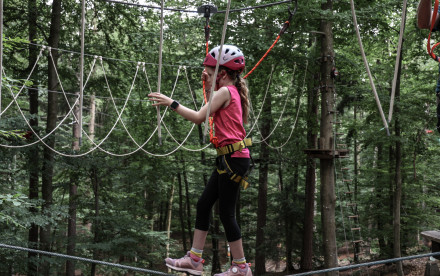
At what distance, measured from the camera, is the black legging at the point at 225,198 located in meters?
2.55

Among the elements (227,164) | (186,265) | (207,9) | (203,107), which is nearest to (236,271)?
(186,265)

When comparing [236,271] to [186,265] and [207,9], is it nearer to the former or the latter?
[186,265]

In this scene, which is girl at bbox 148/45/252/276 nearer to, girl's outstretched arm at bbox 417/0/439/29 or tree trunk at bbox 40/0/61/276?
girl's outstretched arm at bbox 417/0/439/29

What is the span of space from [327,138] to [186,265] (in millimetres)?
5936

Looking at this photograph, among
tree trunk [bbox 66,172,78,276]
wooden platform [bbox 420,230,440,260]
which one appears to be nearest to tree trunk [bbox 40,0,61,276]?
tree trunk [bbox 66,172,78,276]

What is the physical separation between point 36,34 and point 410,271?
11315 millimetres

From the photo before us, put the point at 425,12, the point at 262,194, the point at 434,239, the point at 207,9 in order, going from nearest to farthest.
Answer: the point at 425,12 < the point at 434,239 < the point at 207,9 < the point at 262,194

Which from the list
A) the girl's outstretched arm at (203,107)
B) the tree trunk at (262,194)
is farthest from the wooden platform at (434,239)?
the tree trunk at (262,194)

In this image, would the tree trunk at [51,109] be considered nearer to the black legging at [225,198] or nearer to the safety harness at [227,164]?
the black legging at [225,198]

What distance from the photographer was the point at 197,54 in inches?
386

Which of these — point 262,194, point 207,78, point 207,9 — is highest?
point 207,9

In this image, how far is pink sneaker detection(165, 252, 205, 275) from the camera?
261cm

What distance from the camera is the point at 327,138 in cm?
805

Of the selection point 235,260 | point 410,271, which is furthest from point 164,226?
point 235,260
